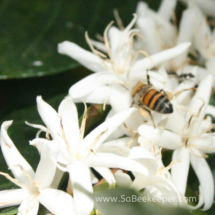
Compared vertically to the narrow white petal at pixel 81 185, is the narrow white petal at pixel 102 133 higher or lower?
higher

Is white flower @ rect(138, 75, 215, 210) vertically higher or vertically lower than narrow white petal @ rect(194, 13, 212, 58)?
lower

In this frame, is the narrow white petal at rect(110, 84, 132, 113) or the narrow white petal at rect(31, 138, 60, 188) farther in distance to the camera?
the narrow white petal at rect(110, 84, 132, 113)

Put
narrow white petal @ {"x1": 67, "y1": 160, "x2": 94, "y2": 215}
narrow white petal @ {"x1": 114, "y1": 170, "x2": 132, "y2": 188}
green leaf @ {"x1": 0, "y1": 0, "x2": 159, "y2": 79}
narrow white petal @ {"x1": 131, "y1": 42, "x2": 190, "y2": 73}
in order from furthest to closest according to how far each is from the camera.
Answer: green leaf @ {"x1": 0, "y1": 0, "x2": 159, "y2": 79}
narrow white petal @ {"x1": 131, "y1": 42, "x2": 190, "y2": 73}
narrow white petal @ {"x1": 114, "y1": 170, "x2": 132, "y2": 188}
narrow white petal @ {"x1": 67, "y1": 160, "x2": 94, "y2": 215}

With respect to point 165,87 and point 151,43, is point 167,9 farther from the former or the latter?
point 165,87

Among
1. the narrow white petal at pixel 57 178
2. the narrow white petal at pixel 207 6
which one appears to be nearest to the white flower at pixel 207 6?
the narrow white petal at pixel 207 6

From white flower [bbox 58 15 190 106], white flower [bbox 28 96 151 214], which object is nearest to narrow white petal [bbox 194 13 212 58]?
white flower [bbox 58 15 190 106]

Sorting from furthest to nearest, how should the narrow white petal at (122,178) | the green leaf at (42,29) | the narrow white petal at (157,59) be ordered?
the green leaf at (42,29) < the narrow white petal at (157,59) < the narrow white petal at (122,178)

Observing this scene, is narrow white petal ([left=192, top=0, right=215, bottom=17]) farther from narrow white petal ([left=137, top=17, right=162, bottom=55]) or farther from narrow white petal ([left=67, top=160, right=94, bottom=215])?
narrow white petal ([left=67, top=160, right=94, bottom=215])

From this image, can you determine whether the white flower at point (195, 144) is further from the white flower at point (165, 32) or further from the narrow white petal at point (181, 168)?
the white flower at point (165, 32)
